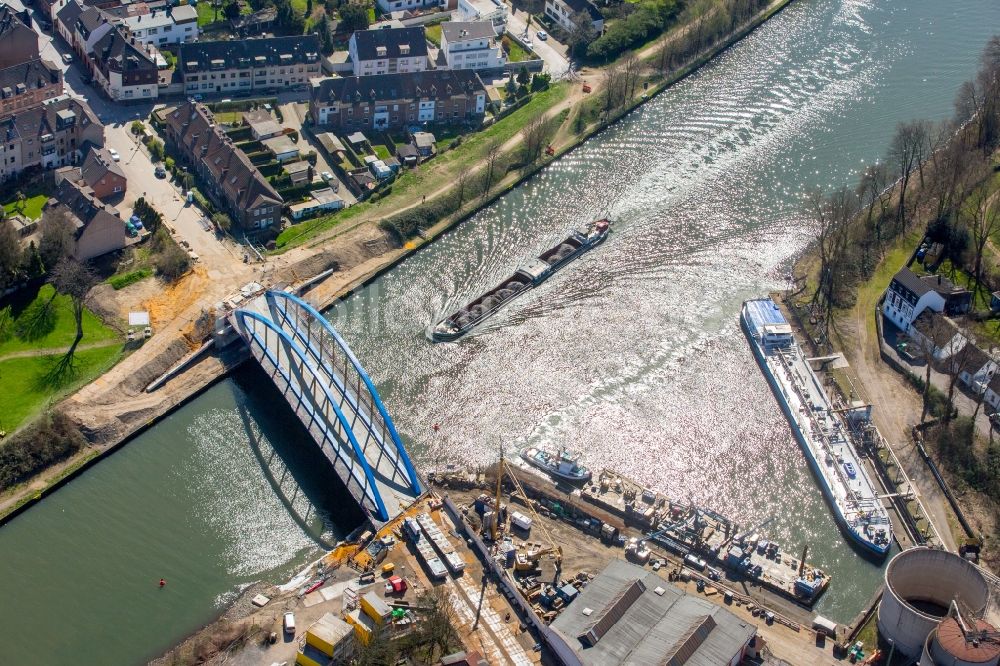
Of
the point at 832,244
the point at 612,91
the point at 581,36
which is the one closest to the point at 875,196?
the point at 832,244

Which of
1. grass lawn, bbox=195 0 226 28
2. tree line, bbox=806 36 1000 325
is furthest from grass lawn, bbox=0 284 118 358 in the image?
tree line, bbox=806 36 1000 325

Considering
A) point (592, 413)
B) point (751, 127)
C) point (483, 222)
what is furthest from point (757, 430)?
point (751, 127)

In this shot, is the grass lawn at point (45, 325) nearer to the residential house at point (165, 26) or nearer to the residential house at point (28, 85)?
the residential house at point (28, 85)

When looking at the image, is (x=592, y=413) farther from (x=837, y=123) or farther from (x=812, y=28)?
(x=812, y=28)

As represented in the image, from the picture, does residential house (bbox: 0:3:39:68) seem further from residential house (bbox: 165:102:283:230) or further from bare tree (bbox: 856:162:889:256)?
bare tree (bbox: 856:162:889:256)

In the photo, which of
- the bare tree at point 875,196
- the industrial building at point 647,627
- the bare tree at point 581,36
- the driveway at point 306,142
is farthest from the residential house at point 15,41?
the industrial building at point 647,627

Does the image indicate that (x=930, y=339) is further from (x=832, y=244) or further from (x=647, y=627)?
(x=647, y=627)
